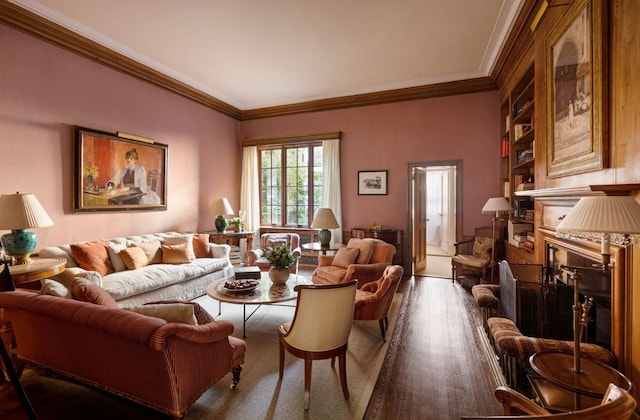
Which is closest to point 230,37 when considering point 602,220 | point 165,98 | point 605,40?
point 165,98

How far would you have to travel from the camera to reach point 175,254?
174 inches

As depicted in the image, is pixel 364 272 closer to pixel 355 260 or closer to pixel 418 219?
pixel 355 260

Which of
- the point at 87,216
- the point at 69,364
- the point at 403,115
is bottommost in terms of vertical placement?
the point at 69,364

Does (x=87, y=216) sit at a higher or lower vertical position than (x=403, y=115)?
lower

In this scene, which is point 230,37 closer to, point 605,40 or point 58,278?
point 58,278

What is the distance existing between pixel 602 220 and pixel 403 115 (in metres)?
4.65

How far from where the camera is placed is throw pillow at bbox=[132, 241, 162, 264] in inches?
169

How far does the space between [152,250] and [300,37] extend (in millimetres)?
3571

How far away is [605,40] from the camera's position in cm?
202

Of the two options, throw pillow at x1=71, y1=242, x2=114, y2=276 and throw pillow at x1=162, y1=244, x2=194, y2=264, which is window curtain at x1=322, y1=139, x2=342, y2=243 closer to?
throw pillow at x1=162, y1=244, x2=194, y2=264

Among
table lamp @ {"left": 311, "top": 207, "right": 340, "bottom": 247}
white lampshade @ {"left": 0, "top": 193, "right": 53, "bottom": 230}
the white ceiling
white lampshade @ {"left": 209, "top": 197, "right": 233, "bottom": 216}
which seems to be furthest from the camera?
white lampshade @ {"left": 209, "top": 197, "right": 233, "bottom": 216}

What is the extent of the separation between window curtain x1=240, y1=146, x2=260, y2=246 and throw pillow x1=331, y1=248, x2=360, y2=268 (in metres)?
3.18

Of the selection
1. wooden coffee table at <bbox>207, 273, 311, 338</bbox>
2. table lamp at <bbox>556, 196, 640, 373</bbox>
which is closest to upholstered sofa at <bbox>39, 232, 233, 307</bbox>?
wooden coffee table at <bbox>207, 273, 311, 338</bbox>

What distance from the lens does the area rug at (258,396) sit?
203 cm
